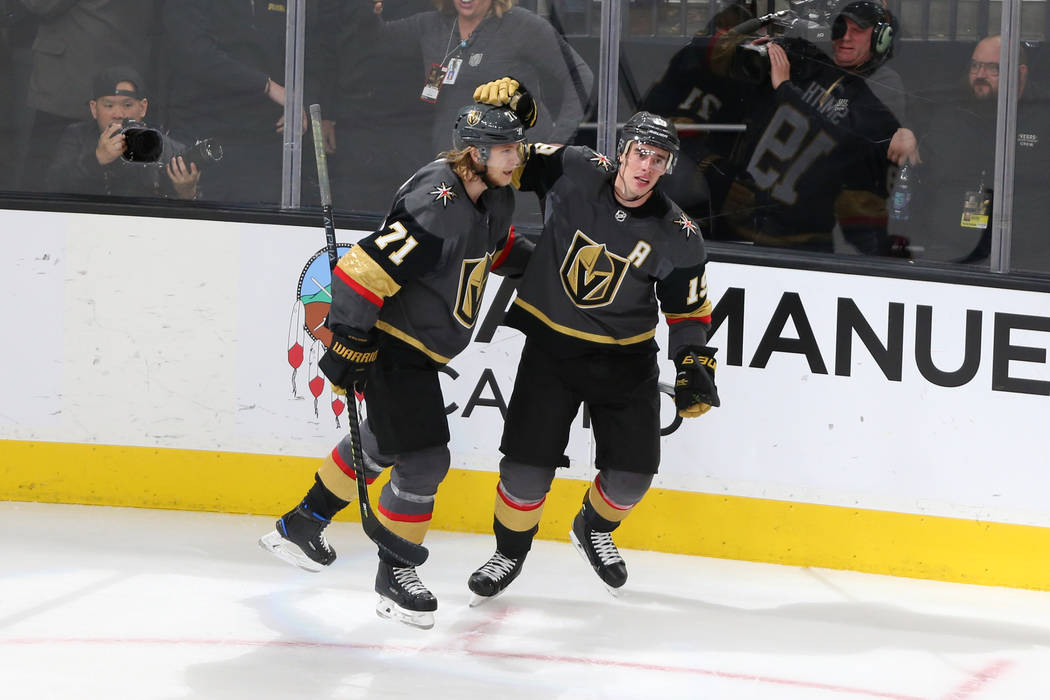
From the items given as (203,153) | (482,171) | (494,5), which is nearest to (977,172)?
(494,5)

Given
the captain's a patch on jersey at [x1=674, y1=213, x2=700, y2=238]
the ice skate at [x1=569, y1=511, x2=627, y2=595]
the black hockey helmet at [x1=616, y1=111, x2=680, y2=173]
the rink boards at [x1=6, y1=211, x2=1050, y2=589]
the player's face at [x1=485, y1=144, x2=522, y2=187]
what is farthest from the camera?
the rink boards at [x1=6, y1=211, x2=1050, y2=589]

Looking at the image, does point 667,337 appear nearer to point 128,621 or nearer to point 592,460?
point 592,460

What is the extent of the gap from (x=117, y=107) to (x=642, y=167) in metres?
1.84

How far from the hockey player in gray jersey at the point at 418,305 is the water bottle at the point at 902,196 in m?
1.35

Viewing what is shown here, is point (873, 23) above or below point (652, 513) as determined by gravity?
above

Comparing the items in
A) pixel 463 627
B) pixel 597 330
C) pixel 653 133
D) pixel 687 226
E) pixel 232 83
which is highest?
pixel 232 83

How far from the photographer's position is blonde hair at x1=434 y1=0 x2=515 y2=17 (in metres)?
3.84

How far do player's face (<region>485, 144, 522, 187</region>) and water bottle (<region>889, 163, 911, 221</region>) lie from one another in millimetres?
1397

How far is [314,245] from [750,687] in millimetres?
1900

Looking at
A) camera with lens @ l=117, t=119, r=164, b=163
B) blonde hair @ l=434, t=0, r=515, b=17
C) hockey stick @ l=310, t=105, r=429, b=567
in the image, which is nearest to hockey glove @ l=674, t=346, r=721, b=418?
hockey stick @ l=310, t=105, r=429, b=567

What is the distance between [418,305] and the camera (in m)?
2.86

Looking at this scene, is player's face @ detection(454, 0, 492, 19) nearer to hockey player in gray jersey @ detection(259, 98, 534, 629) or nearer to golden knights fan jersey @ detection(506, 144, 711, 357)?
golden knights fan jersey @ detection(506, 144, 711, 357)

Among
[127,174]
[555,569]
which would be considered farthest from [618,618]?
[127,174]

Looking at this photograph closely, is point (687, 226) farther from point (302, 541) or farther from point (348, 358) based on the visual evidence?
point (302, 541)
